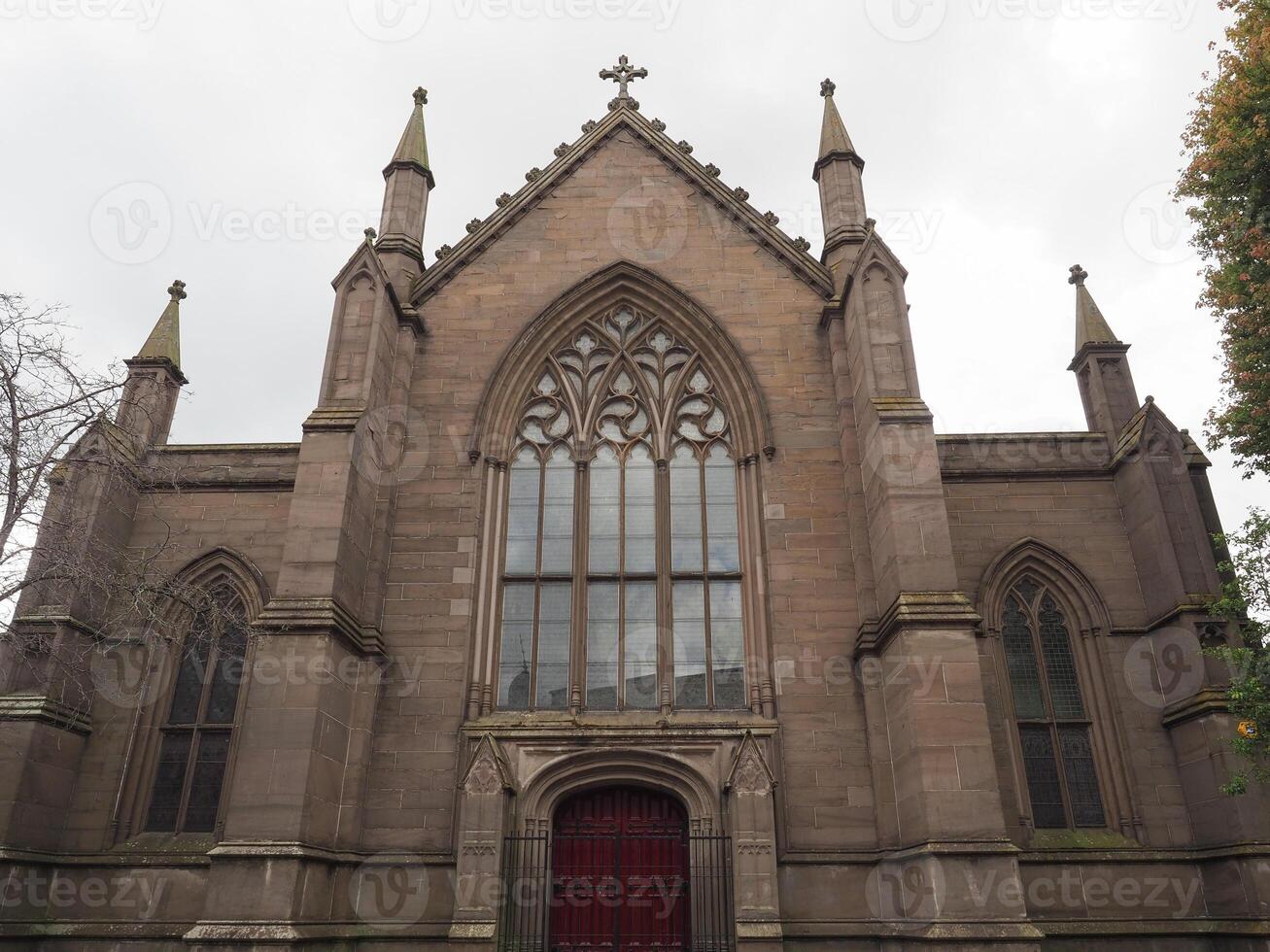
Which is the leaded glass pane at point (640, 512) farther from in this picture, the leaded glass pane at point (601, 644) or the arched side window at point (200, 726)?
the arched side window at point (200, 726)

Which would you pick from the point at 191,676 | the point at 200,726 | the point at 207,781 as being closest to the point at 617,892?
the point at 207,781

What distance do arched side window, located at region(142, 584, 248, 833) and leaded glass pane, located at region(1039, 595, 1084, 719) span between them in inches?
466

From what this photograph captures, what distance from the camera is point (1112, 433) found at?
49.6 ft

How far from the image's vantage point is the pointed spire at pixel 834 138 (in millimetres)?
17109

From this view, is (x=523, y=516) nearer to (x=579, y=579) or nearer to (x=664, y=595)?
(x=579, y=579)

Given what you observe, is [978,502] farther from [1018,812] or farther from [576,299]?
[576,299]

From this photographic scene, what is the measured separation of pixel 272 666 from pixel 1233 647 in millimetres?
12493

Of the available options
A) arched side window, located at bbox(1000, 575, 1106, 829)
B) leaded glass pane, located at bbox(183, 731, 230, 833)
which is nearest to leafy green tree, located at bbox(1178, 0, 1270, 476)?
arched side window, located at bbox(1000, 575, 1106, 829)

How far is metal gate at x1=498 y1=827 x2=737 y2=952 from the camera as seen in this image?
11.6m

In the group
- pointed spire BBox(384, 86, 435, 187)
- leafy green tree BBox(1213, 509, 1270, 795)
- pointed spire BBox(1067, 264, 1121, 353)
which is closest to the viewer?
leafy green tree BBox(1213, 509, 1270, 795)

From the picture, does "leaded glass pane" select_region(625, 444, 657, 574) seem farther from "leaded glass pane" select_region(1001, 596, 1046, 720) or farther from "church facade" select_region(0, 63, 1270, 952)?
"leaded glass pane" select_region(1001, 596, 1046, 720)

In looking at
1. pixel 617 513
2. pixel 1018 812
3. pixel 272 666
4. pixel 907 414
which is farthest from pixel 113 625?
pixel 1018 812

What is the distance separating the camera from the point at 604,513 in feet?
47.5

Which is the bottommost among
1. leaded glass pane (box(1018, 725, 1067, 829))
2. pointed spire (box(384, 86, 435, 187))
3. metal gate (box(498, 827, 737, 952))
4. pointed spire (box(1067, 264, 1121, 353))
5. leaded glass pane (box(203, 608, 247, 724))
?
metal gate (box(498, 827, 737, 952))
